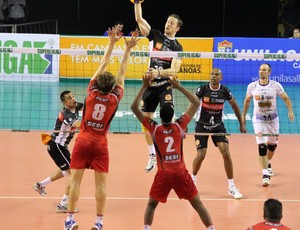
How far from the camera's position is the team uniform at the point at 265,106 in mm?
11383

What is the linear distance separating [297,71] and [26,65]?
9000 mm

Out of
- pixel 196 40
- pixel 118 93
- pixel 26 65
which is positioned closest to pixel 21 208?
pixel 118 93

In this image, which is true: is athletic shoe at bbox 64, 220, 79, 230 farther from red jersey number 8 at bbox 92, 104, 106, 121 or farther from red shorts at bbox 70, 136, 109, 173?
red jersey number 8 at bbox 92, 104, 106, 121

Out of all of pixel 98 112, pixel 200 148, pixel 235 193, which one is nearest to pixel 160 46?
pixel 200 148

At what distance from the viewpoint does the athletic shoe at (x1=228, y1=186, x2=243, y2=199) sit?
10.6 metres

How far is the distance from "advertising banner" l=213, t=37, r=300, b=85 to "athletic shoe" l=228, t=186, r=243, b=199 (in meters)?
11.0

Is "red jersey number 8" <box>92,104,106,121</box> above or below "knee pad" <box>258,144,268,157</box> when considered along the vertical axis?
above

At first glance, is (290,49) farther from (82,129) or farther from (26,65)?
(82,129)

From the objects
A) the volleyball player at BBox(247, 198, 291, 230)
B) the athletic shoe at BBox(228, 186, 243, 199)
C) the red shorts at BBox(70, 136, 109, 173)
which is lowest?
the volleyball player at BBox(247, 198, 291, 230)

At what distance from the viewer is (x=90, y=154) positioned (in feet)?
27.9

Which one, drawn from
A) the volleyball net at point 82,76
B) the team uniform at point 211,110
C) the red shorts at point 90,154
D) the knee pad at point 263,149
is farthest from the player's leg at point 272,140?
the volleyball net at point 82,76

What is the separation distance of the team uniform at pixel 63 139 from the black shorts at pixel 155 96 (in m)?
1.73

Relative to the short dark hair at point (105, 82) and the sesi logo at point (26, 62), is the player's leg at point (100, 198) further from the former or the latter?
the sesi logo at point (26, 62)

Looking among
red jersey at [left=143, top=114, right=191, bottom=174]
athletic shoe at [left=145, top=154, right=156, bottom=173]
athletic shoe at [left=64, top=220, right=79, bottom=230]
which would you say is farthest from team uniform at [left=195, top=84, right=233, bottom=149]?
athletic shoe at [left=64, top=220, right=79, bottom=230]
